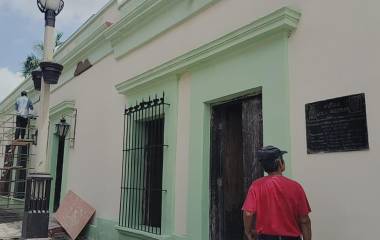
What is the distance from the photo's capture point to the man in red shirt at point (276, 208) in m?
2.95

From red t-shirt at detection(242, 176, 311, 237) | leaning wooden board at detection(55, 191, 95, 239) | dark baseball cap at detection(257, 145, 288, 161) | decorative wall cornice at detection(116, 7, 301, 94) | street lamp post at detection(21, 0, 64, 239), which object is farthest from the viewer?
leaning wooden board at detection(55, 191, 95, 239)

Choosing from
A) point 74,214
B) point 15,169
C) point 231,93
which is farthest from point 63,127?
point 231,93

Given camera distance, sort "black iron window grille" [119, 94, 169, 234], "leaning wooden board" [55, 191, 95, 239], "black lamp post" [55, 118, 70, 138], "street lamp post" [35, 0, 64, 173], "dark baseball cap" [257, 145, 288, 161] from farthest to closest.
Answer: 1. "black lamp post" [55, 118, 70, 138]
2. "leaning wooden board" [55, 191, 95, 239]
3. "black iron window grille" [119, 94, 169, 234]
4. "street lamp post" [35, 0, 64, 173]
5. "dark baseball cap" [257, 145, 288, 161]

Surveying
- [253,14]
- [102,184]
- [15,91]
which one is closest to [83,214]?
[102,184]

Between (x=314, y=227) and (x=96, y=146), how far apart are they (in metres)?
5.02

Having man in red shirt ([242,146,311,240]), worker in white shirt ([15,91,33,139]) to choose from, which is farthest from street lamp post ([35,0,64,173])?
worker in white shirt ([15,91,33,139])

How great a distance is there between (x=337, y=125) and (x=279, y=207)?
919 millimetres

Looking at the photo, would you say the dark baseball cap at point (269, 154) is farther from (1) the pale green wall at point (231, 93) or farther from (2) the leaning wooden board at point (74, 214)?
(2) the leaning wooden board at point (74, 214)

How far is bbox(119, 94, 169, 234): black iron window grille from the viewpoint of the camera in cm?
593

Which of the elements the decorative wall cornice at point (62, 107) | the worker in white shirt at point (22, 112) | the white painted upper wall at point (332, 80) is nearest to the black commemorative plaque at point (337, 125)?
the white painted upper wall at point (332, 80)

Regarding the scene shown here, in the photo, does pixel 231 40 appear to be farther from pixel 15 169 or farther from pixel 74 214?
pixel 15 169

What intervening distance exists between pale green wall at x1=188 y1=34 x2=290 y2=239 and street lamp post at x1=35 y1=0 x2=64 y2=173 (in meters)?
2.03

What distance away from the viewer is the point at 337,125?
3342 millimetres

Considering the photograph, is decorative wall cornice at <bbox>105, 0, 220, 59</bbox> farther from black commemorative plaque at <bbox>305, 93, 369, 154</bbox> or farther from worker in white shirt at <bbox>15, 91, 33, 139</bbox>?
worker in white shirt at <bbox>15, 91, 33, 139</bbox>
